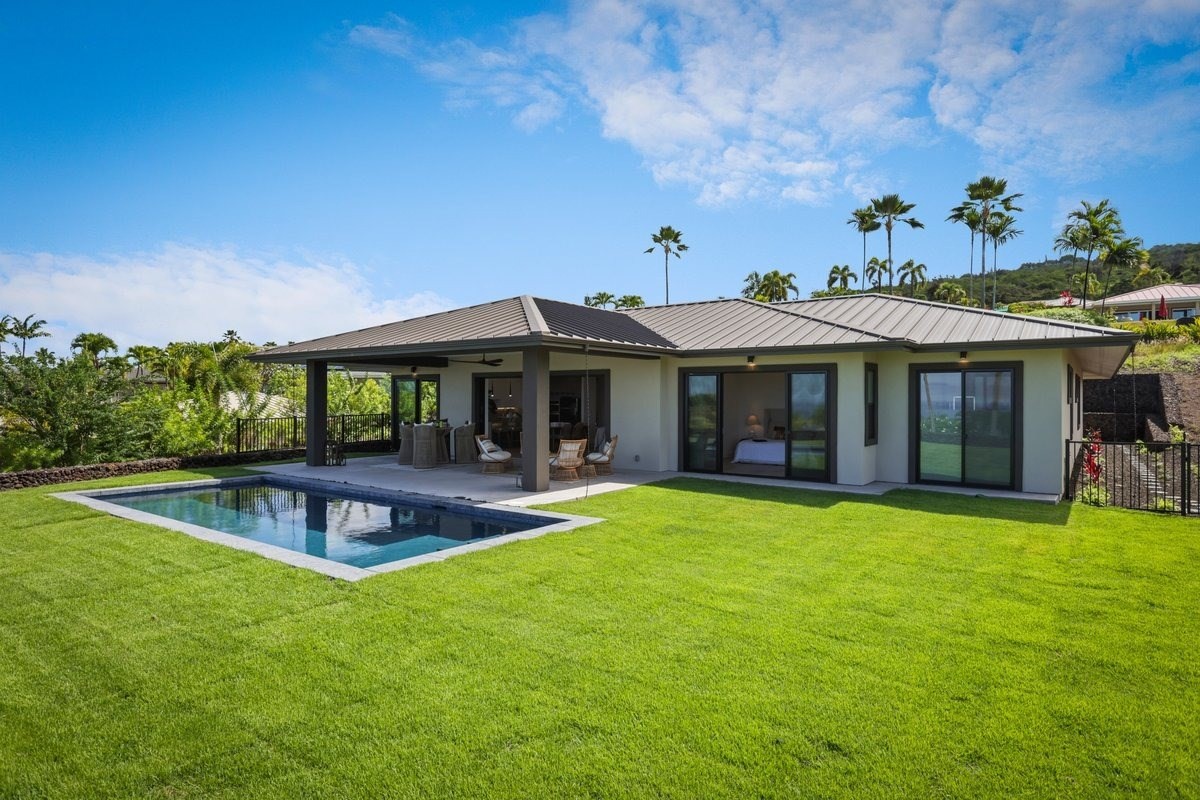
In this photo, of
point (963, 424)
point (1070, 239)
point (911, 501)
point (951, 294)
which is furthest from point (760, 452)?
point (951, 294)

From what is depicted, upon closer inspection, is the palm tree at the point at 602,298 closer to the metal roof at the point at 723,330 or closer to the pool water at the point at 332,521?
the metal roof at the point at 723,330

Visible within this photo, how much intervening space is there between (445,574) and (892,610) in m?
3.89

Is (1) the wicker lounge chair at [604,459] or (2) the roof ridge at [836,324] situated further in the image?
(1) the wicker lounge chair at [604,459]

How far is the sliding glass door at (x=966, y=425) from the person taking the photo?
11031mm

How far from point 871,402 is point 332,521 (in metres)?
9.65

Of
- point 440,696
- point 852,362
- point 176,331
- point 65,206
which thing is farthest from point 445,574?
point 176,331

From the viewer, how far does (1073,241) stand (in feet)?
157

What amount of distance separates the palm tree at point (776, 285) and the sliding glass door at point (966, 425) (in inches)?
1744

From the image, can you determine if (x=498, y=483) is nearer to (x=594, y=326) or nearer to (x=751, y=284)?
(x=594, y=326)

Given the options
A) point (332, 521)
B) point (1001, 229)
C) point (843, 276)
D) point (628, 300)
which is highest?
point (1001, 229)

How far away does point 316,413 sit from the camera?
50.2 ft

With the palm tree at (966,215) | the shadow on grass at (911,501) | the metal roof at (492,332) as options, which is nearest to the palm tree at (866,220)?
the palm tree at (966,215)

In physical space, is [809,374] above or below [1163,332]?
below

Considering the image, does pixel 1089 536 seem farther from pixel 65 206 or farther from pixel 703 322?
pixel 65 206
